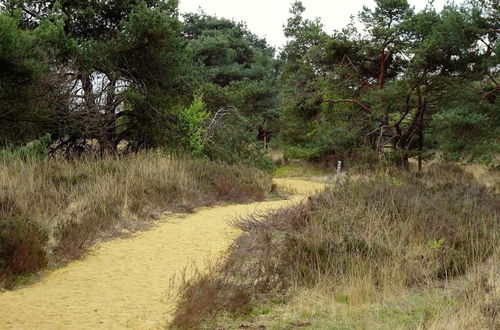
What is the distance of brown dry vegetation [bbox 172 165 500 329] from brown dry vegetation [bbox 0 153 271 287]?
2.58m

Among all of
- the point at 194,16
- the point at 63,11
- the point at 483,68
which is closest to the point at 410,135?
the point at 483,68

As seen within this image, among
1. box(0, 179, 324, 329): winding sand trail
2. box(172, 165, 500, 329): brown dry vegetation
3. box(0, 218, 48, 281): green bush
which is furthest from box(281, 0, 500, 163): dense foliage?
box(0, 218, 48, 281): green bush

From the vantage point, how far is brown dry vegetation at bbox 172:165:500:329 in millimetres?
4832

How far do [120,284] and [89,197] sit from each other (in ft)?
13.4

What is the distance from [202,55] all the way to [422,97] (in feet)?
55.9

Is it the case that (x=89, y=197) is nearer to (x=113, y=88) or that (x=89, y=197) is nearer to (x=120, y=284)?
(x=120, y=284)

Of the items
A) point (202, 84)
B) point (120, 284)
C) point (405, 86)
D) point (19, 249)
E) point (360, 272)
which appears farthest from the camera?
point (202, 84)

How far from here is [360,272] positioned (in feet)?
19.2

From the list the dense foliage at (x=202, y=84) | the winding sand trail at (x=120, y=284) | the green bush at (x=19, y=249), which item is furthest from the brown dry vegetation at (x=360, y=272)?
the dense foliage at (x=202, y=84)

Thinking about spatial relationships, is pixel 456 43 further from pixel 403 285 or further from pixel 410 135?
pixel 403 285

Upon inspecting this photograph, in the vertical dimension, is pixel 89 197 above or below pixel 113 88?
below

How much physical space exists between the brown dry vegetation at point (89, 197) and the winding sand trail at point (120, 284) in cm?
39

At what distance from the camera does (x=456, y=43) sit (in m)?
16.9

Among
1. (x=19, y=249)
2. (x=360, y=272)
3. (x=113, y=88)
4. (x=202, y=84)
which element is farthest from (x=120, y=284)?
(x=202, y=84)
